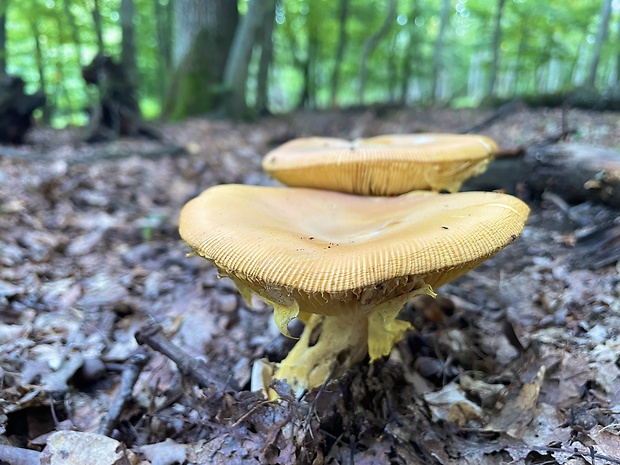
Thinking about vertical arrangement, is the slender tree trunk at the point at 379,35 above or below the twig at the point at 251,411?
above

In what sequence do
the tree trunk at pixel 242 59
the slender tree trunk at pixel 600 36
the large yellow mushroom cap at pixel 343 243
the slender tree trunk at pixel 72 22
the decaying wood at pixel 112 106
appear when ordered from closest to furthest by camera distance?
the large yellow mushroom cap at pixel 343 243
the decaying wood at pixel 112 106
the tree trunk at pixel 242 59
the slender tree trunk at pixel 72 22
the slender tree trunk at pixel 600 36

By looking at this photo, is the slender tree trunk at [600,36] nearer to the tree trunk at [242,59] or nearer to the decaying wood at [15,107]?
the tree trunk at [242,59]

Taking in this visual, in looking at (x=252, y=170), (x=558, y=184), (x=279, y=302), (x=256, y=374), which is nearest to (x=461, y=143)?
(x=279, y=302)

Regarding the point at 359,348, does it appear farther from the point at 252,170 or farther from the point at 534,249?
the point at 252,170

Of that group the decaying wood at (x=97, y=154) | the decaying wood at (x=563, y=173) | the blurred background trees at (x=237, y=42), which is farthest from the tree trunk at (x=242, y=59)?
the decaying wood at (x=563, y=173)

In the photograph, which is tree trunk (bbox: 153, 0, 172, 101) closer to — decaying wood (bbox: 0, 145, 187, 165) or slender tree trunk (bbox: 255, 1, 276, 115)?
slender tree trunk (bbox: 255, 1, 276, 115)

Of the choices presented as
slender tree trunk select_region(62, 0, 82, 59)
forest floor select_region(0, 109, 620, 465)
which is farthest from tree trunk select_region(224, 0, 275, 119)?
forest floor select_region(0, 109, 620, 465)

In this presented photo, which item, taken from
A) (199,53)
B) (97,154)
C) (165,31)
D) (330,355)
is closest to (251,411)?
(330,355)
